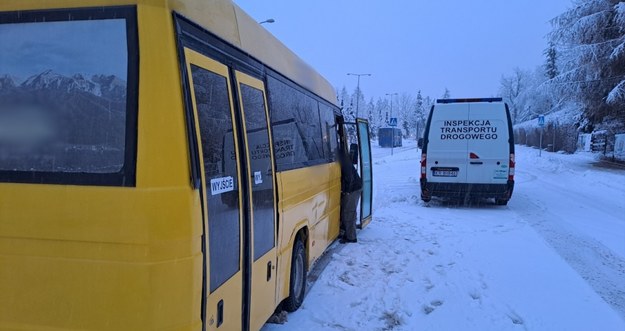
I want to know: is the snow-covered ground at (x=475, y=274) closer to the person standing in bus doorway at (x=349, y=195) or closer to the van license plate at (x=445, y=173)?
the person standing in bus doorway at (x=349, y=195)

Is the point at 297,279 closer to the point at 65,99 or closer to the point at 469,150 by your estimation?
the point at 65,99

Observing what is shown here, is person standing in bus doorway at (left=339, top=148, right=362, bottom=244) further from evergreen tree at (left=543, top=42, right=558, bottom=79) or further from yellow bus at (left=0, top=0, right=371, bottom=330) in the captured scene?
evergreen tree at (left=543, top=42, right=558, bottom=79)

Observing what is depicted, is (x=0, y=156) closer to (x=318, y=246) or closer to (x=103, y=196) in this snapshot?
(x=103, y=196)

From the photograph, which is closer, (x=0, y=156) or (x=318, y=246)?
(x=0, y=156)

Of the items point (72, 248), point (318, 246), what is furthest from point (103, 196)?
point (318, 246)

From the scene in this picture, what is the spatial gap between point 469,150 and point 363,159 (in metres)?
4.34

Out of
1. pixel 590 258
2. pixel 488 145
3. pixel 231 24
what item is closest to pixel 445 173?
pixel 488 145

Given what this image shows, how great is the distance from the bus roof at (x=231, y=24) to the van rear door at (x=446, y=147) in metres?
7.06

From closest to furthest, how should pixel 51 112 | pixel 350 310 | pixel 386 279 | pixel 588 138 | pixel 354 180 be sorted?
pixel 51 112, pixel 350 310, pixel 386 279, pixel 354 180, pixel 588 138

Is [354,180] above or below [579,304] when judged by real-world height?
above

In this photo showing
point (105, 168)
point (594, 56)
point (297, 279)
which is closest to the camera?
point (105, 168)

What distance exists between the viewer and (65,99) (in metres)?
2.46

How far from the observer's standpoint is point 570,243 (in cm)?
835

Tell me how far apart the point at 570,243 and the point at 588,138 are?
37236 millimetres
